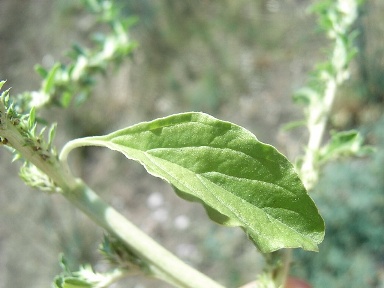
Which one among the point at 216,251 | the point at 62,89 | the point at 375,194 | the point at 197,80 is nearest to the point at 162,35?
the point at 197,80

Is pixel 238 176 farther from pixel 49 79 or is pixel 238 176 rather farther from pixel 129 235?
pixel 49 79

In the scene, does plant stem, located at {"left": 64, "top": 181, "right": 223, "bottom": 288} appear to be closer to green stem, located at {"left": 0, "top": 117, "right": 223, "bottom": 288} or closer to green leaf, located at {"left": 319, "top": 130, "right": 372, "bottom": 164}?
green stem, located at {"left": 0, "top": 117, "right": 223, "bottom": 288}

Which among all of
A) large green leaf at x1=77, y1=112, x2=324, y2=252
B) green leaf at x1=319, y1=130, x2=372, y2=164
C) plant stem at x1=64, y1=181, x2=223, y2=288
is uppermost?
green leaf at x1=319, y1=130, x2=372, y2=164

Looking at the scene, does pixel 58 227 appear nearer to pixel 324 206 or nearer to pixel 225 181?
pixel 324 206

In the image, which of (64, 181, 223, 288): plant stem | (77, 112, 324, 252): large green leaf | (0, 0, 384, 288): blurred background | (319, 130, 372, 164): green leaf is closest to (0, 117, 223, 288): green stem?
(64, 181, 223, 288): plant stem

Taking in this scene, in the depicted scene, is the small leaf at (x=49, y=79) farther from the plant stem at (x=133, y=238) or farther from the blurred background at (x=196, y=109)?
the blurred background at (x=196, y=109)

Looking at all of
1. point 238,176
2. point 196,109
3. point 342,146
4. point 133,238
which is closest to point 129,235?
point 133,238

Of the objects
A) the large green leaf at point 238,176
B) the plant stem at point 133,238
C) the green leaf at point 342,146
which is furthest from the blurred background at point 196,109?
the large green leaf at point 238,176
